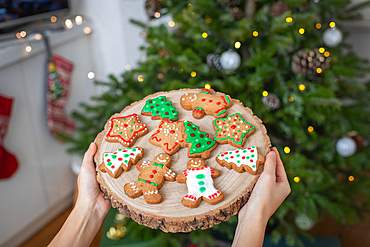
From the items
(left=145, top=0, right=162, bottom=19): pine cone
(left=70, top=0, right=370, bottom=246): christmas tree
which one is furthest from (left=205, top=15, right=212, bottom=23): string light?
(left=145, top=0, right=162, bottom=19): pine cone

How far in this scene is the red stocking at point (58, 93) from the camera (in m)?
1.68

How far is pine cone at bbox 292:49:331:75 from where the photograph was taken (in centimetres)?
117

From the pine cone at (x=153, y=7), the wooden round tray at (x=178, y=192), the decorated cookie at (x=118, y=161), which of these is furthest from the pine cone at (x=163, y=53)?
the decorated cookie at (x=118, y=161)

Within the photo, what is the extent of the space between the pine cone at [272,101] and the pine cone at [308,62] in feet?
0.54

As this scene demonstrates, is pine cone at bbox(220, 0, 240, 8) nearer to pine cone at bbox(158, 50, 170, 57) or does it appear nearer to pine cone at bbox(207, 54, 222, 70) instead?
pine cone at bbox(207, 54, 222, 70)

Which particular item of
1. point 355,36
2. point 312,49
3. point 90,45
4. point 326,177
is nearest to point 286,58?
point 312,49

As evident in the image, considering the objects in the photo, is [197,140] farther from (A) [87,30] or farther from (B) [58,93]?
(A) [87,30]

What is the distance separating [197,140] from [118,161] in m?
0.25

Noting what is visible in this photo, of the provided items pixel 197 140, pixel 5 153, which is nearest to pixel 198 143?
pixel 197 140

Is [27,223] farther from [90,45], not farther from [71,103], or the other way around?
[90,45]

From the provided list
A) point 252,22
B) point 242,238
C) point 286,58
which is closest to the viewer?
point 242,238

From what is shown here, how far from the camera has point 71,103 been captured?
1.94 meters

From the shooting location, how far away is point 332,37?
1.23 m

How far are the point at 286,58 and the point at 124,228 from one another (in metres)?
1.24
